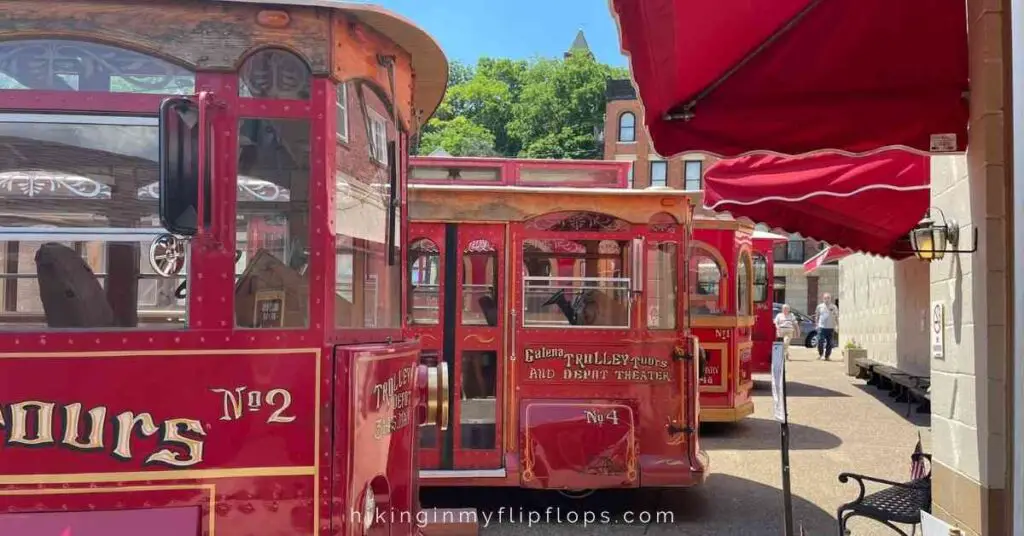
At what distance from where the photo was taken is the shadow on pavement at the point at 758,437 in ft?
29.5

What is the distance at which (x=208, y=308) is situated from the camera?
267 cm

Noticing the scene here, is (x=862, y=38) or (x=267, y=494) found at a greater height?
(x=862, y=38)

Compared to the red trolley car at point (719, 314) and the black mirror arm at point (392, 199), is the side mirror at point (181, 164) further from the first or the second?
the red trolley car at point (719, 314)

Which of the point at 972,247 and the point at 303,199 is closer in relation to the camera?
the point at 303,199

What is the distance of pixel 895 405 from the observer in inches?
471

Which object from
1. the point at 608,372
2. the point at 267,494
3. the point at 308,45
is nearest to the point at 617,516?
the point at 608,372

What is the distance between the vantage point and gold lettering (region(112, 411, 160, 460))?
8.46 feet

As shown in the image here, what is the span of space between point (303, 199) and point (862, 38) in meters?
2.25

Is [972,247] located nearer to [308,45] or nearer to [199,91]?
[308,45]

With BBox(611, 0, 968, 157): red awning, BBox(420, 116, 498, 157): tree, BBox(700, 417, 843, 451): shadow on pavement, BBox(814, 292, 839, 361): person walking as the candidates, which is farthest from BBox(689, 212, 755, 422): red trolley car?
BBox(420, 116, 498, 157): tree

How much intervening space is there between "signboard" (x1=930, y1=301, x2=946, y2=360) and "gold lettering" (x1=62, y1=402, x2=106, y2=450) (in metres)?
3.22

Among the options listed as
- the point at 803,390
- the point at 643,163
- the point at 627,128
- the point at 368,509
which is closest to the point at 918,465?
the point at 368,509

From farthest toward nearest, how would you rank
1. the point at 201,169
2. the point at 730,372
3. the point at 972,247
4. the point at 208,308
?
the point at 730,372
the point at 972,247
the point at 208,308
the point at 201,169

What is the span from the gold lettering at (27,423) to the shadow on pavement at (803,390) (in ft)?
38.9
